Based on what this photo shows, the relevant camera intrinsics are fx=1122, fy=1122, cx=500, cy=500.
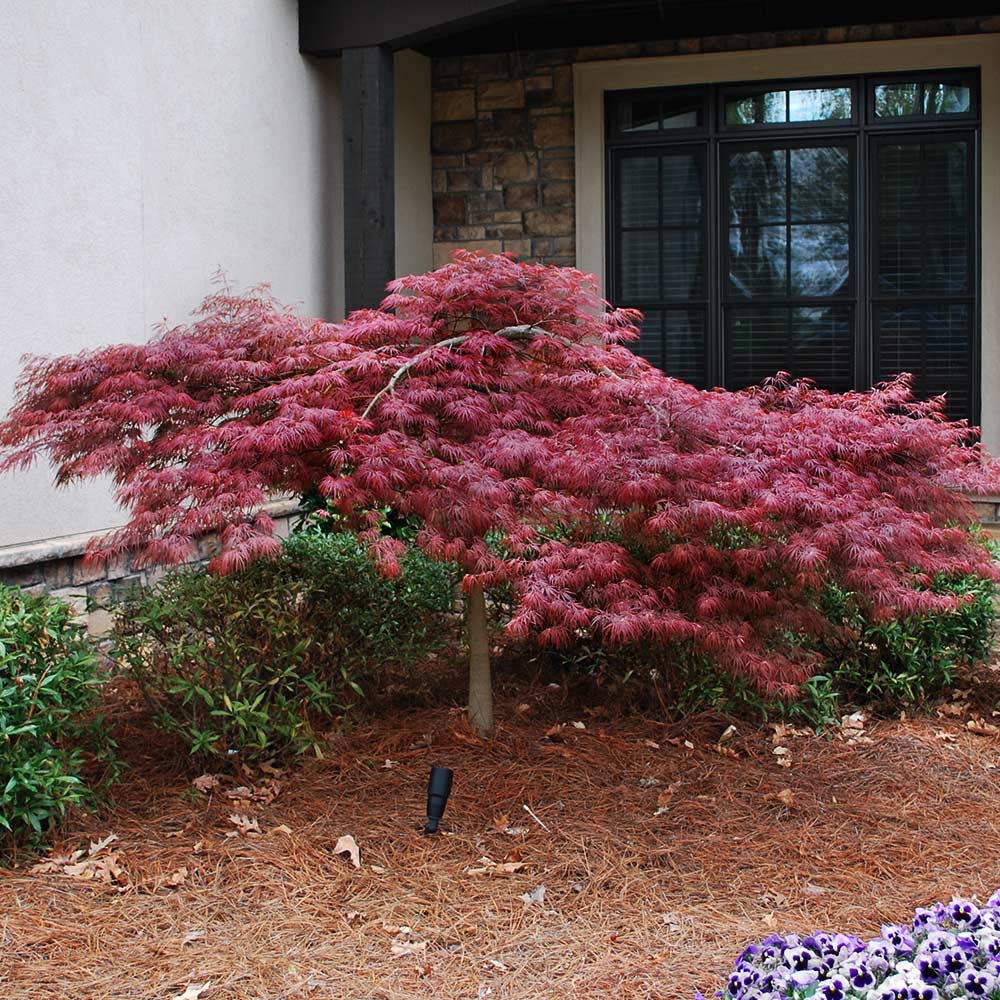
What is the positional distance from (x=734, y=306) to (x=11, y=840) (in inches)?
228

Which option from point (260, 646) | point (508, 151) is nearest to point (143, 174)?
point (260, 646)

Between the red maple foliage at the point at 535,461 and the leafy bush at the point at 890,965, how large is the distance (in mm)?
1004

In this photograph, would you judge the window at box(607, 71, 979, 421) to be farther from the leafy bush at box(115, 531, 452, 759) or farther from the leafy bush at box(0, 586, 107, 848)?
the leafy bush at box(0, 586, 107, 848)

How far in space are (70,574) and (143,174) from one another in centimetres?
178

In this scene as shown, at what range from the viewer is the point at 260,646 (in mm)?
3660

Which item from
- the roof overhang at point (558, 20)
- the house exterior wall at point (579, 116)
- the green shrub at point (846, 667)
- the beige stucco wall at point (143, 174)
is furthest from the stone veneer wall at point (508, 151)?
the green shrub at point (846, 667)

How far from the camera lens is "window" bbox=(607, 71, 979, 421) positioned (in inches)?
285

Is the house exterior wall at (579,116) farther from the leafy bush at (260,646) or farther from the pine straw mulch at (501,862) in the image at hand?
the pine straw mulch at (501,862)

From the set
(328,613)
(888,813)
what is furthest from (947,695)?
(328,613)

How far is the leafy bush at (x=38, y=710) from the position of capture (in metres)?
2.99

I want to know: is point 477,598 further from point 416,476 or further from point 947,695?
point 947,695

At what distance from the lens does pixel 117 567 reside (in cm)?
481

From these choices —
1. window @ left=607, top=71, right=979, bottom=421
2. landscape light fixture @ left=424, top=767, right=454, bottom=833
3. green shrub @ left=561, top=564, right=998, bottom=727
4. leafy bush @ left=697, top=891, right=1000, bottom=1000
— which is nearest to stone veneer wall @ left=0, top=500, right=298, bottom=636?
landscape light fixture @ left=424, top=767, right=454, bottom=833

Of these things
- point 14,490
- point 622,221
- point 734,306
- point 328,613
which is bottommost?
point 328,613
